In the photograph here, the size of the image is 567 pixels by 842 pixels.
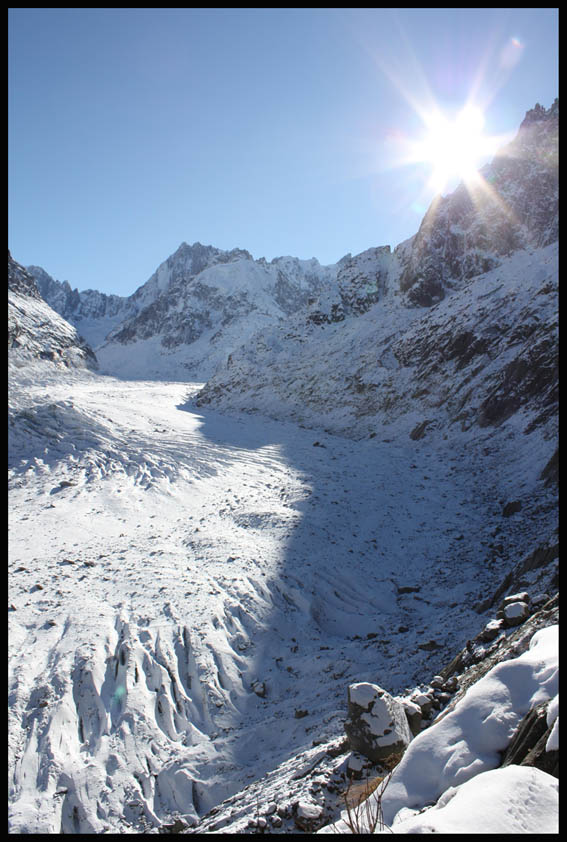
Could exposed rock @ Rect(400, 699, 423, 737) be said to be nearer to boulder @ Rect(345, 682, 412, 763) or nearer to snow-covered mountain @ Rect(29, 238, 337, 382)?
boulder @ Rect(345, 682, 412, 763)

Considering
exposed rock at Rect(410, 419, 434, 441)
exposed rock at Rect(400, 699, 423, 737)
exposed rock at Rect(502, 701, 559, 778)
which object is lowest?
exposed rock at Rect(400, 699, 423, 737)

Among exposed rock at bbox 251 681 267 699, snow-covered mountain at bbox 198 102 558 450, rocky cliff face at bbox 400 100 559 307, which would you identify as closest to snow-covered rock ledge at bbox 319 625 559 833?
exposed rock at bbox 251 681 267 699

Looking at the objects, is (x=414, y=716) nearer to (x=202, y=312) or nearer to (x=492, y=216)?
(x=492, y=216)

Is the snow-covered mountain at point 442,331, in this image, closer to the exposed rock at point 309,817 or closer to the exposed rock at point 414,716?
the exposed rock at point 414,716

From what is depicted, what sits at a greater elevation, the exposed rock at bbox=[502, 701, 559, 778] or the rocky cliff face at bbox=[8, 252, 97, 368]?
the rocky cliff face at bbox=[8, 252, 97, 368]

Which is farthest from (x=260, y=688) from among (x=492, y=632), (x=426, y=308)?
(x=426, y=308)

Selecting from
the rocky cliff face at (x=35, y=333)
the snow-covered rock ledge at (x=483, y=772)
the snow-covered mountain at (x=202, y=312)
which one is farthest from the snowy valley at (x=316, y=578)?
the snow-covered mountain at (x=202, y=312)
